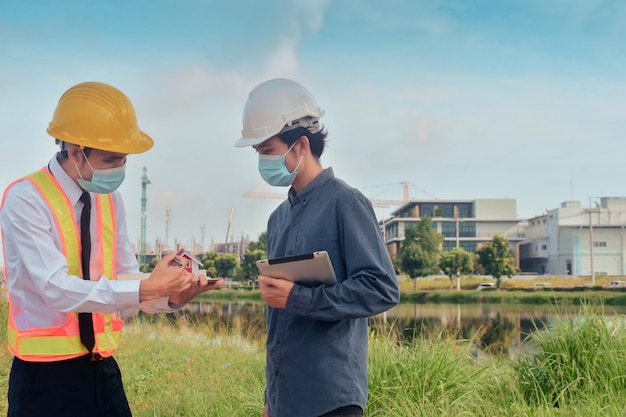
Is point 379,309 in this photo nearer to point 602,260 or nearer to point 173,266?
point 173,266

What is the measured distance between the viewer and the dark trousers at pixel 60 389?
7.39 feet

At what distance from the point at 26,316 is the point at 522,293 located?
43.4m

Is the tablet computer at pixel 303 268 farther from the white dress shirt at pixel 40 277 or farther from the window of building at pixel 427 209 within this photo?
the window of building at pixel 427 209

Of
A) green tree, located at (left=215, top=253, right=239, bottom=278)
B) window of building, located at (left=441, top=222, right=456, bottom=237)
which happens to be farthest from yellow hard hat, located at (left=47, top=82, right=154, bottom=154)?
window of building, located at (left=441, top=222, right=456, bottom=237)

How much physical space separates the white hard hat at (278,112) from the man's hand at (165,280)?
58 centimetres

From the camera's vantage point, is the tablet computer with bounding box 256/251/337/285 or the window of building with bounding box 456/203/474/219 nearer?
the tablet computer with bounding box 256/251/337/285

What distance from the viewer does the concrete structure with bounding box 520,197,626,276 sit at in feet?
224

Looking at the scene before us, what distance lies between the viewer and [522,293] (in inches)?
1666

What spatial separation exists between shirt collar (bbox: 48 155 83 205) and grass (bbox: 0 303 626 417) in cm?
287

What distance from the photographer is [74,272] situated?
7.66 ft

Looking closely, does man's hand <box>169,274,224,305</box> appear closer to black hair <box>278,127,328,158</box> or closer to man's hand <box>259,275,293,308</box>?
man's hand <box>259,275,293,308</box>

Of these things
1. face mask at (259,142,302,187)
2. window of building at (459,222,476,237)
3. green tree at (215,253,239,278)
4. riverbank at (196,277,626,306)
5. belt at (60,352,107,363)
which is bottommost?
riverbank at (196,277,626,306)

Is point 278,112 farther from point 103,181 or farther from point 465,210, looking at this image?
point 465,210

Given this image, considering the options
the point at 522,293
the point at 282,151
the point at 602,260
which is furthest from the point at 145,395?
the point at 602,260
